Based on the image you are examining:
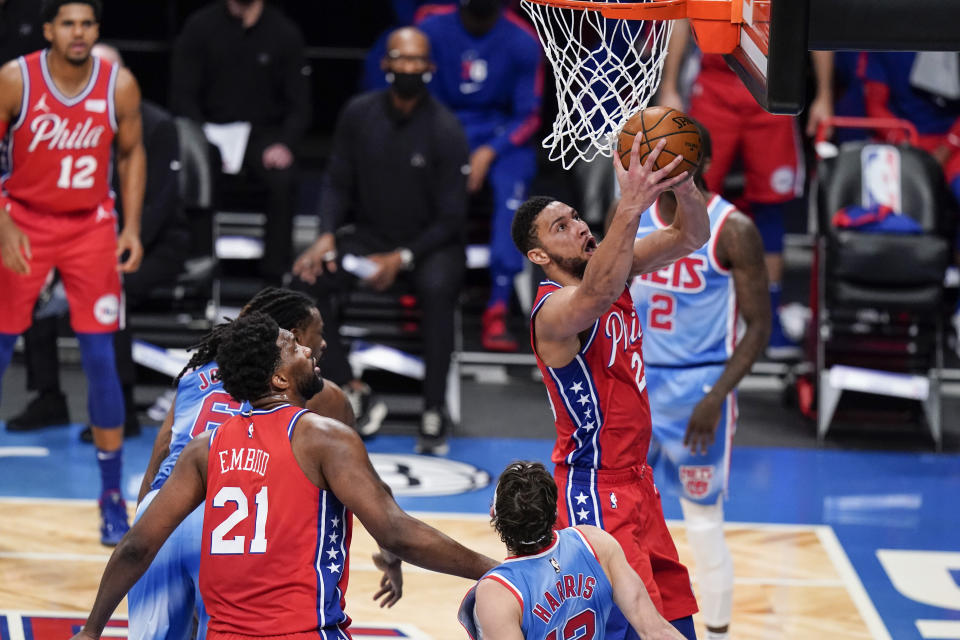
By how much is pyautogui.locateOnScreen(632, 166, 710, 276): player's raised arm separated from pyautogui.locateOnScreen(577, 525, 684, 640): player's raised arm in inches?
36.1

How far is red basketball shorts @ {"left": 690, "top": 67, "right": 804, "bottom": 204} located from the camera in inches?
→ 337

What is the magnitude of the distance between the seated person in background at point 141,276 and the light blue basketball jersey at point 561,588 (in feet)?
15.0

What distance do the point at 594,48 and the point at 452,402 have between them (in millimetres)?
3198

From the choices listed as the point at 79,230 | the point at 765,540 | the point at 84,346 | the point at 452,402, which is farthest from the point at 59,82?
the point at 765,540

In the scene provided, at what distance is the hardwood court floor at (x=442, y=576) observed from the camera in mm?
5477

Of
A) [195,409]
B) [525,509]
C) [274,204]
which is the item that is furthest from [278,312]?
[274,204]

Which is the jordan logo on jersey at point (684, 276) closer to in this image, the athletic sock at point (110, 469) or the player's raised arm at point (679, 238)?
the player's raised arm at point (679, 238)

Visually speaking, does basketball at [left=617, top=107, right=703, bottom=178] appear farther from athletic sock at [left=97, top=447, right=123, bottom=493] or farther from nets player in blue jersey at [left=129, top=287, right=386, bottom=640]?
athletic sock at [left=97, top=447, right=123, bottom=493]

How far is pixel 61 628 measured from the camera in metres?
5.25

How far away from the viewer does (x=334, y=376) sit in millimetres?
7777

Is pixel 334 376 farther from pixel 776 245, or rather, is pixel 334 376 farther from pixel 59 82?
pixel 776 245

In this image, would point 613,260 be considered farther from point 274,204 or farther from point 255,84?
point 255,84

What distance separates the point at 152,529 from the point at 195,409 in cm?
76

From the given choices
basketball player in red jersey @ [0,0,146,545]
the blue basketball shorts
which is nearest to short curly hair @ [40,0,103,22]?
basketball player in red jersey @ [0,0,146,545]
